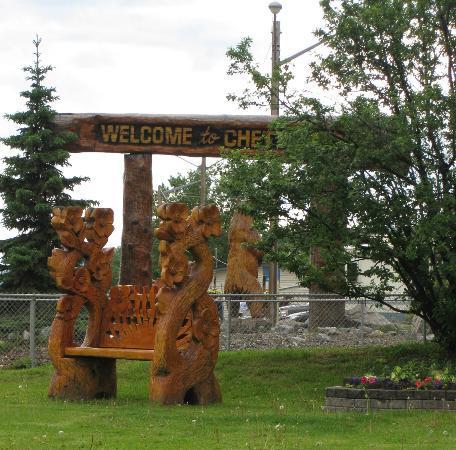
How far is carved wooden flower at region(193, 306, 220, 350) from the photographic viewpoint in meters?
12.7

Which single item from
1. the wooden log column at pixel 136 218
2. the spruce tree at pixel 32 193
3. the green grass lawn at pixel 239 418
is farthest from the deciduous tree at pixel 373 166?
the spruce tree at pixel 32 193

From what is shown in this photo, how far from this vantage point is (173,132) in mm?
19625

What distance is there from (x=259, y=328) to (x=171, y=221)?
361 inches

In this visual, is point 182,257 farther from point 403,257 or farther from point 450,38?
point 450,38

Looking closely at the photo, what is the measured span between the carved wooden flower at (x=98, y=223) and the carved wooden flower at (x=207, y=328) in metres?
1.97

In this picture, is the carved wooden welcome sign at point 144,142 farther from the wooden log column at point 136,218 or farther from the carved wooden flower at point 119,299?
the carved wooden flower at point 119,299

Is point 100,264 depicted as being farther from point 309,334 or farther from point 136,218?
point 309,334

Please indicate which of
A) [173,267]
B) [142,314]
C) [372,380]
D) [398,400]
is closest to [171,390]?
[173,267]

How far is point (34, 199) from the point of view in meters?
23.3

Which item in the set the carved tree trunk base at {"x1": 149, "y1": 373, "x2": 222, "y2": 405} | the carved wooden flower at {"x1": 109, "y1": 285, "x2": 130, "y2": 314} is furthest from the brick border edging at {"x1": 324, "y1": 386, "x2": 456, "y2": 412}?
the carved wooden flower at {"x1": 109, "y1": 285, "x2": 130, "y2": 314}

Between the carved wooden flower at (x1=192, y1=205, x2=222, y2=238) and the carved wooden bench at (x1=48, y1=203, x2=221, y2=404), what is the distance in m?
0.01

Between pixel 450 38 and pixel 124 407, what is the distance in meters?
6.93

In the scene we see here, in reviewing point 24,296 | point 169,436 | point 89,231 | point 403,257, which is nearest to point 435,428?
point 169,436

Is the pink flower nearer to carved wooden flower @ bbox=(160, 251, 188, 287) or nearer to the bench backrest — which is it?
carved wooden flower @ bbox=(160, 251, 188, 287)
